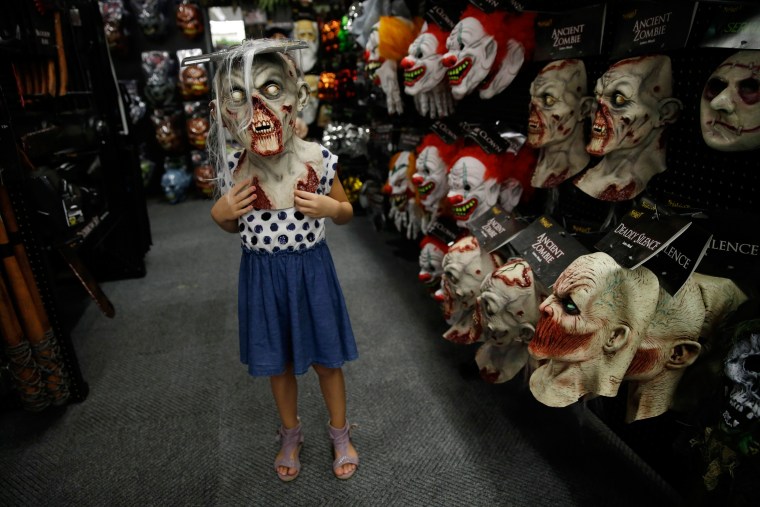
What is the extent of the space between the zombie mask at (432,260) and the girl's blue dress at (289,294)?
0.88 meters

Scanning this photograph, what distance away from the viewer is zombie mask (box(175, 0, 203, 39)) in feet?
17.1

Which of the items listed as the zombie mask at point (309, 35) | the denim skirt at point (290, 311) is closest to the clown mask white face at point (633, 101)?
the denim skirt at point (290, 311)

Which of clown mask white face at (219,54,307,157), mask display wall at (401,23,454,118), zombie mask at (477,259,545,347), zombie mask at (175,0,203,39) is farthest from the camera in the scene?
zombie mask at (175,0,203,39)

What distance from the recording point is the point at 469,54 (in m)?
1.71

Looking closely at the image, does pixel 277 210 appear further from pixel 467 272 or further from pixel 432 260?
pixel 432 260

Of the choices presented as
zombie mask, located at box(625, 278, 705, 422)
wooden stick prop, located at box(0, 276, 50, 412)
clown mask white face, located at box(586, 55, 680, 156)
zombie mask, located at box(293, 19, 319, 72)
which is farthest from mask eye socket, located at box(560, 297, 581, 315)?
zombie mask, located at box(293, 19, 319, 72)

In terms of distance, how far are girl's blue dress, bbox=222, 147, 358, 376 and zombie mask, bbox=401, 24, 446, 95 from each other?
2.99 ft

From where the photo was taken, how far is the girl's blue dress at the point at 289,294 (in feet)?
4.18

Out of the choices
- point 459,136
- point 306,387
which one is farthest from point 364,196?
point 306,387

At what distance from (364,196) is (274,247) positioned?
2.74 meters

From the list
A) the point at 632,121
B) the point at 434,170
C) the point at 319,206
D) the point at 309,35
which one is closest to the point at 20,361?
the point at 319,206

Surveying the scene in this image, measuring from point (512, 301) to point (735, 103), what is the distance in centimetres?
72

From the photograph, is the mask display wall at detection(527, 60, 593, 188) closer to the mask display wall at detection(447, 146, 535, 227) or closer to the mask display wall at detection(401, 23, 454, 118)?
the mask display wall at detection(447, 146, 535, 227)

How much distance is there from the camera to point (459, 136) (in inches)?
81.7
